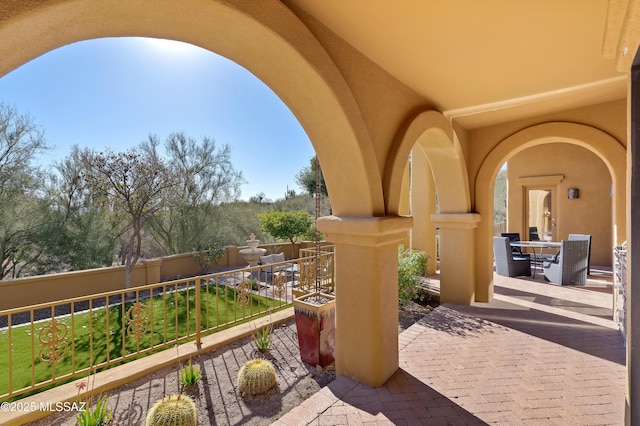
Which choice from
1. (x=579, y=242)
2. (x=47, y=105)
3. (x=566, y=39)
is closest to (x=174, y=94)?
(x=47, y=105)

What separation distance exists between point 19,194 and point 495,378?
13985 millimetres

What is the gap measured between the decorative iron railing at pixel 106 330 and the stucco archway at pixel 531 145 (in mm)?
3149

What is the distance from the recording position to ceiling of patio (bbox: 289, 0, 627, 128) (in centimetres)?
217

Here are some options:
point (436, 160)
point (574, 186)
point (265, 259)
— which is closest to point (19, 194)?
point (265, 259)

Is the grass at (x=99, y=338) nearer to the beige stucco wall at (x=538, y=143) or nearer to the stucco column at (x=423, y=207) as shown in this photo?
the beige stucco wall at (x=538, y=143)

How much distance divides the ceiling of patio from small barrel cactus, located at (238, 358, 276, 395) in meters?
3.40

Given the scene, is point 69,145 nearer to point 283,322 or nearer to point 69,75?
point 69,75

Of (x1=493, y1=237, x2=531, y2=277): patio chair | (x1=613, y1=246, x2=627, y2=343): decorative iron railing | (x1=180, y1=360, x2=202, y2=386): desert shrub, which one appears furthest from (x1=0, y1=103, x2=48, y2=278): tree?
(x1=613, y1=246, x2=627, y2=343): decorative iron railing

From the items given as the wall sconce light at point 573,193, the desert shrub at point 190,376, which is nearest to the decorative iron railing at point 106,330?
the desert shrub at point 190,376

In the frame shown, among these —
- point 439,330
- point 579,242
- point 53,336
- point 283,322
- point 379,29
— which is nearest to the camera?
point 379,29

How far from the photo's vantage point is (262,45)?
211cm

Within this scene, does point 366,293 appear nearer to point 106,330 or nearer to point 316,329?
point 316,329

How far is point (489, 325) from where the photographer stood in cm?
450

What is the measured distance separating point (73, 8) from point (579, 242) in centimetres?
883
